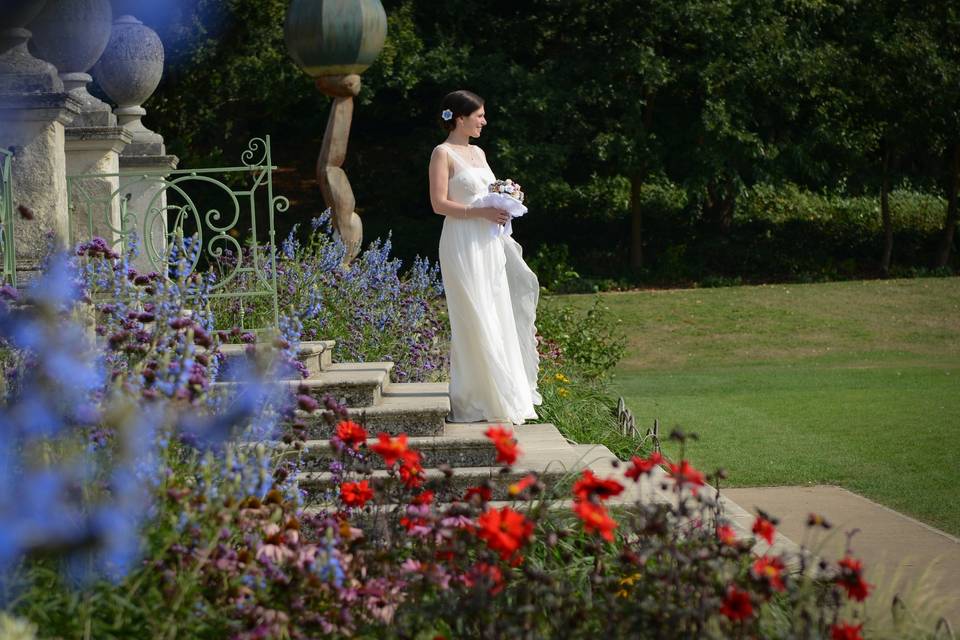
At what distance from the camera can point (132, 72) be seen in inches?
383

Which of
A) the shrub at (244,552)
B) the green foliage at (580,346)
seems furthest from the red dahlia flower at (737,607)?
the green foliage at (580,346)

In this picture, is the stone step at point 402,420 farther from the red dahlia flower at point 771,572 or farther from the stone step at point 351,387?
the red dahlia flower at point 771,572

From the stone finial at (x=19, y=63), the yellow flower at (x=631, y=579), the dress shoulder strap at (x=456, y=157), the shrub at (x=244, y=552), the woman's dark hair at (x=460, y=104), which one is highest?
the stone finial at (x=19, y=63)

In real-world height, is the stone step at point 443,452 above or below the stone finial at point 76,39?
below

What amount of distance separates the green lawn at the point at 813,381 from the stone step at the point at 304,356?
3095mm

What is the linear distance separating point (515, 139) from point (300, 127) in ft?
Answer: 27.9

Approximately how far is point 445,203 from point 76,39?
2.90 m

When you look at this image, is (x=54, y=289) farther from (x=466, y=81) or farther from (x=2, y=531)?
(x=466, y=81)

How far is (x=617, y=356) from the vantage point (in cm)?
1198

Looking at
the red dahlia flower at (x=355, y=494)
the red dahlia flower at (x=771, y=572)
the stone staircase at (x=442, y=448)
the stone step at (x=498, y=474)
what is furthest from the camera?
→ the stone staircase at (x=442, y=448)

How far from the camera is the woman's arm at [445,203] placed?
23.8 ft

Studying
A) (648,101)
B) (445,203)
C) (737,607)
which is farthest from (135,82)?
(648,101)

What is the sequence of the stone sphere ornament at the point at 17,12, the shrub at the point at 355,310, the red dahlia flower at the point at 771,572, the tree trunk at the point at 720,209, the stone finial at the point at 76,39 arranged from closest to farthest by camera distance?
the red dahlia flower at the point at 771,572 → the stone sphere ornament at the point at 17,12 → the stone finial at the point at 76,39 → the shrub at the point at 355,310 → the tree trunk at the point at 720,209

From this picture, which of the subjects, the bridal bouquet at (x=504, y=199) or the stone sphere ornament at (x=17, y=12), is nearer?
the stone sphere ornament at (x=17, y=12)
